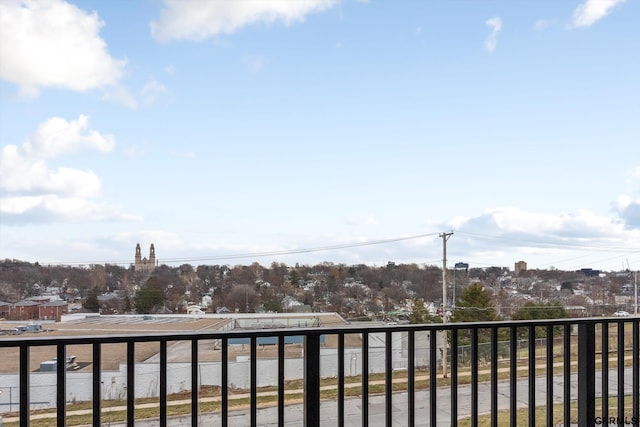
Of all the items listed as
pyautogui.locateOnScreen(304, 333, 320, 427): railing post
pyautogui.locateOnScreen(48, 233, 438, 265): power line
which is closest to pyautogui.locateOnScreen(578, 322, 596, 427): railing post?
pyautogui.locateOnScreen(304, 333, 320, 427): railing post

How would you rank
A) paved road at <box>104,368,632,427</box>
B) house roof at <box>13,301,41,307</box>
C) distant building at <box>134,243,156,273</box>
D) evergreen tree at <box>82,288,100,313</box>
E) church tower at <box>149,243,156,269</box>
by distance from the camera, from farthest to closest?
church tower at <box>149,243,156,269</box>
distant building at <box>134,243,156,273</box>
evergreen tree at <box>82,288,100,313</box>
house roof at <box>13,301,41,307</box>
paved road at <box>104,368,632,427</box>

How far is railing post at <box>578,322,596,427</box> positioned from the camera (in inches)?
85.8

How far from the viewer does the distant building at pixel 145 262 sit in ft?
21.9

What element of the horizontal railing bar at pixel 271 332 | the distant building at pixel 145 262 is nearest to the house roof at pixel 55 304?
the distant building at pixel 145 262

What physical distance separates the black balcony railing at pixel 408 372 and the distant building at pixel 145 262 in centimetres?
466

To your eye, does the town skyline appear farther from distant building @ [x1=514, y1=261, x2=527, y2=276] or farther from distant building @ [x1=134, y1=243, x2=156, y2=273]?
distant building @ [x1=134, y1=243, x2=156, y2=273]

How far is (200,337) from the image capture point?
1709 millimetres

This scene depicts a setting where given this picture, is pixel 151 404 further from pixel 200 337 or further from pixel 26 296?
pixel 26 296

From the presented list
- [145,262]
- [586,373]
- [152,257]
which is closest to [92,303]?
[145,262]

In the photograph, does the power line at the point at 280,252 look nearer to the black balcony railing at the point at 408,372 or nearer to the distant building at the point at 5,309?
the distant building at the point at 5,309

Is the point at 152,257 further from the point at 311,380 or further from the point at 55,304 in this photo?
the point at 311,380

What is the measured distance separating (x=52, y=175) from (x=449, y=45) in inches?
236

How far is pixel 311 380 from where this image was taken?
1854mm

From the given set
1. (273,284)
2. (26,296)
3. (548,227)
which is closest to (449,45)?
(273,284)
